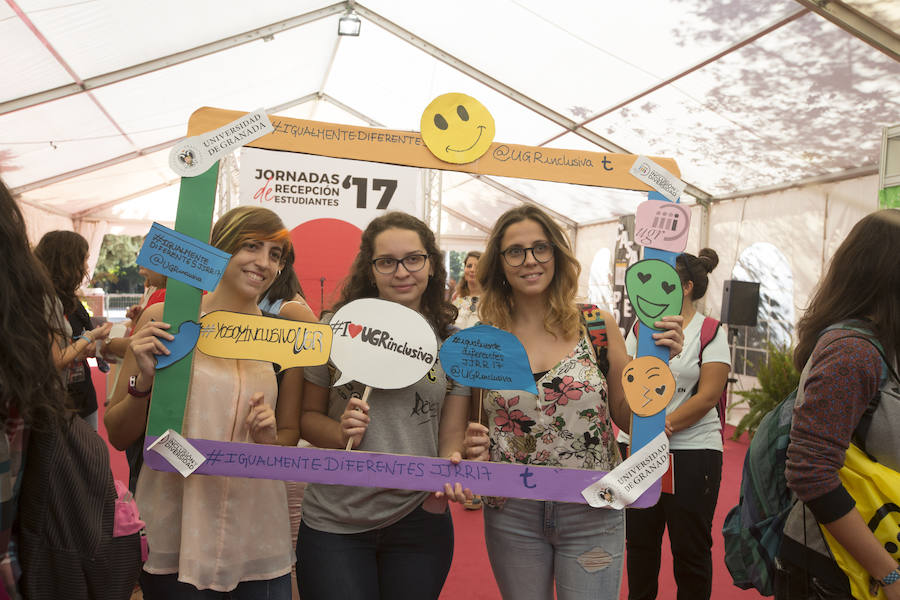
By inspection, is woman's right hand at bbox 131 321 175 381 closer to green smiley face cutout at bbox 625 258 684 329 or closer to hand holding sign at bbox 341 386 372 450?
hand holding sign at bbox 341 386 372 450

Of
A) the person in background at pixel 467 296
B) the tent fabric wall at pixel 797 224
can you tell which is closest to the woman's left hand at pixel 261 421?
the person in background at pixel 467 296

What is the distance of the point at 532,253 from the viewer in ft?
4.51

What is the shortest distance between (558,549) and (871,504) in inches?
24.0

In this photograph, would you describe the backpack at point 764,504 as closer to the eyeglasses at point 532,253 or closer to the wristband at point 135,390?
the eyeglasses at point 532,253

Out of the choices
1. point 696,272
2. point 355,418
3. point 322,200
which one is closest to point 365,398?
point 355,418

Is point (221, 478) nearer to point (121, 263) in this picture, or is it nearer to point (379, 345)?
point (379, 345)

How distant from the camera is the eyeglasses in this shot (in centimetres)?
138

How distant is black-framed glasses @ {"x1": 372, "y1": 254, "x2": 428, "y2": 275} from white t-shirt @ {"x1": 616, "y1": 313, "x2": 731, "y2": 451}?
38.7 inches

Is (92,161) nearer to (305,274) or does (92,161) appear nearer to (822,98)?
(305,274)

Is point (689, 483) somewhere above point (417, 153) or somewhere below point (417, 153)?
below

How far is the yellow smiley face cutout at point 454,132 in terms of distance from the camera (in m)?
1.30

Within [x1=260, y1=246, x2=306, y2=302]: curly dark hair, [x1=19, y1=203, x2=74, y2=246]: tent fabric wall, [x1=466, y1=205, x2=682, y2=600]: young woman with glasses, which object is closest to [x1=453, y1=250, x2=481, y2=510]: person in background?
[x1=260, y1=246, x2=306, y2=302]: curly dark hair

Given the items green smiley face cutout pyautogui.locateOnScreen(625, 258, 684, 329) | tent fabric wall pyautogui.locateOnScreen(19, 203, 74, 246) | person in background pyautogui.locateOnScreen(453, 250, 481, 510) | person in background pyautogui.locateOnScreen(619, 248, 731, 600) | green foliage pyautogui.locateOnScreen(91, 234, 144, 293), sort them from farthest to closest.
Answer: green foliage pyautogui.locateOnScreen(91, 234, 144, 293)
tent fabric wall pyautogui.locateOnScreen(19, 203, 74, 246)
person in background pyautogui.locateOnScreen(453, 250, 481, 510)
person in background pyautogui.locateOnScreen(619, 248, 731, 600)
green smiley face cutout pyautogui.locateOnScreen(625, 258, 684, 329)

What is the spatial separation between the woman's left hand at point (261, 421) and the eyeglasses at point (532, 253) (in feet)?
2.05
